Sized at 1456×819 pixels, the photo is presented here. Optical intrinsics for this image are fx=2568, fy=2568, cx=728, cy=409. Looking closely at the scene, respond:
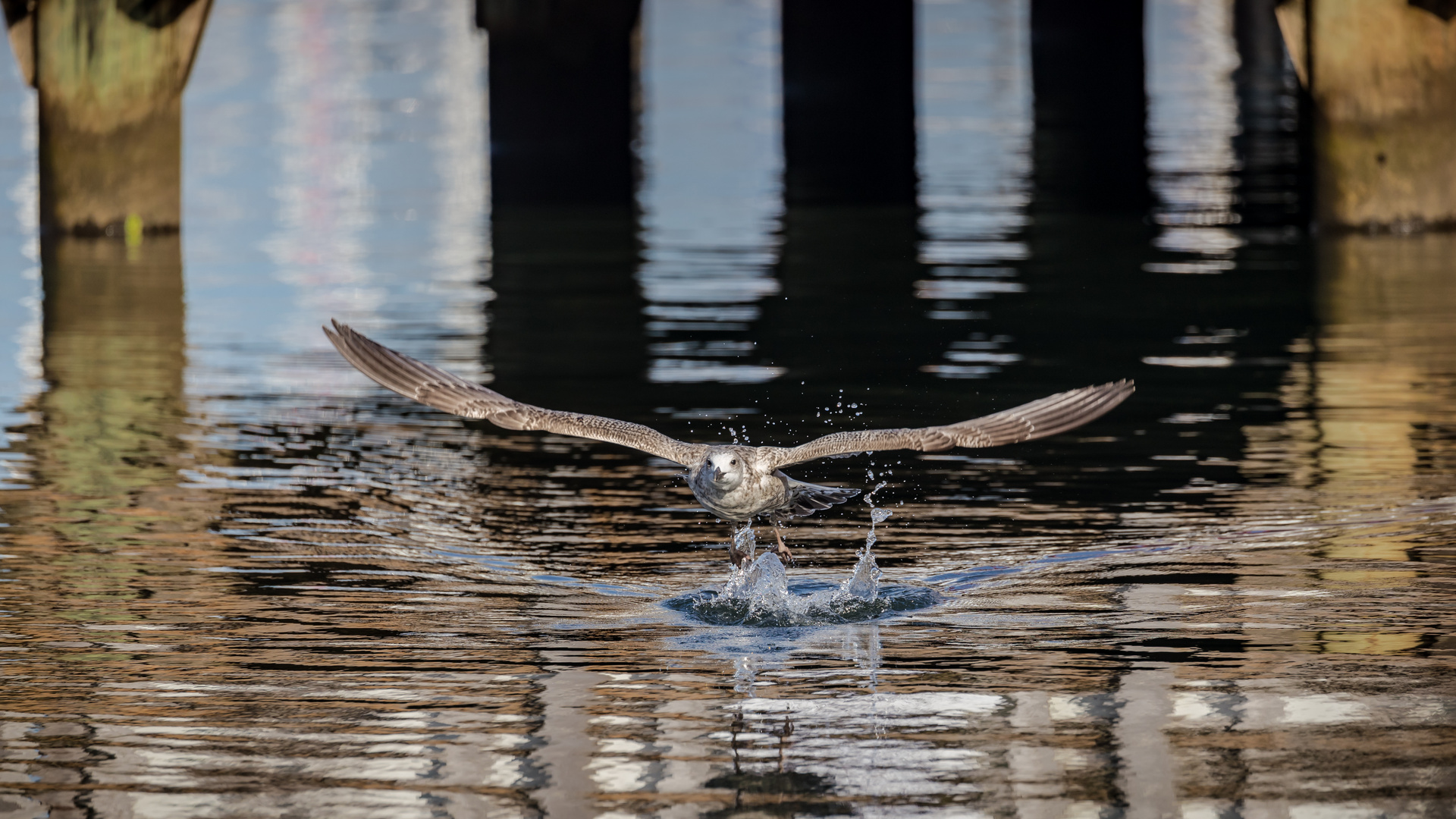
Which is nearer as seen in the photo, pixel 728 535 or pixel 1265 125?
pixel 728 535


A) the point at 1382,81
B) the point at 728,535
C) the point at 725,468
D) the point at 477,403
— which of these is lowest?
the point at 728,535

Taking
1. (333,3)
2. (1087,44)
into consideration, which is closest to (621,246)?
(1087,44)

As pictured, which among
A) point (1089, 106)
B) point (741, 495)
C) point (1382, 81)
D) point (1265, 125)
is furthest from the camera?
point (1089, 106)

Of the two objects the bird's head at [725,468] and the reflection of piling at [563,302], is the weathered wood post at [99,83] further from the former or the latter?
the bird's head at [725,468]

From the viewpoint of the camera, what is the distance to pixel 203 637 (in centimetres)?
838

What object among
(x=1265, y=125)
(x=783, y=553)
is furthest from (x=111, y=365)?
(x=1265, y=125)

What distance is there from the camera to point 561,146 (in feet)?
91.1

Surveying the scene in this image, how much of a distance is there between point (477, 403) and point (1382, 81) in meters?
12.5

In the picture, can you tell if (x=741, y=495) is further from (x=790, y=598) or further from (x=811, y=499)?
(x=811, y=499)

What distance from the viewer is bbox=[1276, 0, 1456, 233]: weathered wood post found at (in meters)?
19.8

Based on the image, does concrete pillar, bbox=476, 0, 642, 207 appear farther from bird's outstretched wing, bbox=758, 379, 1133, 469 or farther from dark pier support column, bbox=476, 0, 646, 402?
bird's outstretched wing, bbox=758, 379, 1133, 469

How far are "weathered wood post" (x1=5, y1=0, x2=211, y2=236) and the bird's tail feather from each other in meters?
12.9

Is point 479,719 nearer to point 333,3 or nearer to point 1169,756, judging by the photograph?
point 1169,756

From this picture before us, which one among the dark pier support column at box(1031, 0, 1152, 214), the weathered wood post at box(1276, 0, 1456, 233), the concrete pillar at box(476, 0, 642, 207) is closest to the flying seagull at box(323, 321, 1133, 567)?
the weathered wood post at box(1276, 0, 1456, 233)
